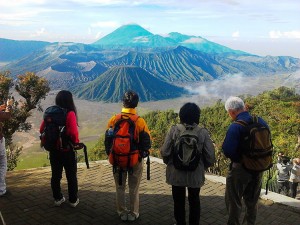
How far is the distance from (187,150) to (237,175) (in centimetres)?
71

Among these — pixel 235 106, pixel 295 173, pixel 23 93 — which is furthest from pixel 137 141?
pixel 23 93

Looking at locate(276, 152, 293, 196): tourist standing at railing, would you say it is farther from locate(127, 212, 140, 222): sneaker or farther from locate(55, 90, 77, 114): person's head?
locate(55, 90, 77, 114): person's head

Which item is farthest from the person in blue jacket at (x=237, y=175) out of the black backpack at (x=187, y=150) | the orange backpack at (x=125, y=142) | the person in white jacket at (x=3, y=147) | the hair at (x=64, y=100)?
the person in white jacket at (x=3, y=147)

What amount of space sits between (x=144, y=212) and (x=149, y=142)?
1.33 metres

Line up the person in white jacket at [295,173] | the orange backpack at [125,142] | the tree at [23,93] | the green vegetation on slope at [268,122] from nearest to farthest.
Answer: the orange backpack at [125,142], the person in white jacket at [295,173], the tree at [23,93], the green vegetation on slope at [268,122]

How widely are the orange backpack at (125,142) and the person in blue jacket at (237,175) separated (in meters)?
1.08

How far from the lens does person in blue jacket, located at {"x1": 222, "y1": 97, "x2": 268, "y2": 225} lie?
3.60m

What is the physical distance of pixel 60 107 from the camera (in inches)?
168

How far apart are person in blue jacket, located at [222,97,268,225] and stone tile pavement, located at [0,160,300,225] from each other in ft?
2.45

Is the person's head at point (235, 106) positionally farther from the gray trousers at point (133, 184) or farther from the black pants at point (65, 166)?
the black pants at point (65, 166)

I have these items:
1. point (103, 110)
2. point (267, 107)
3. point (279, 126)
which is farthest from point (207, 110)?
point (103, 110)

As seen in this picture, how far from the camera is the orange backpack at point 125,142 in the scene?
12.8 feet

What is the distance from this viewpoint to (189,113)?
142 inches

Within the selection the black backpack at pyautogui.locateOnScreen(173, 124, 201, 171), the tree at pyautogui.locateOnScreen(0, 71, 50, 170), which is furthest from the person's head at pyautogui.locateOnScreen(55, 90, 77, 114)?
the tree at pyautogui.locateOnScreen(0, 71, 50, 170)
